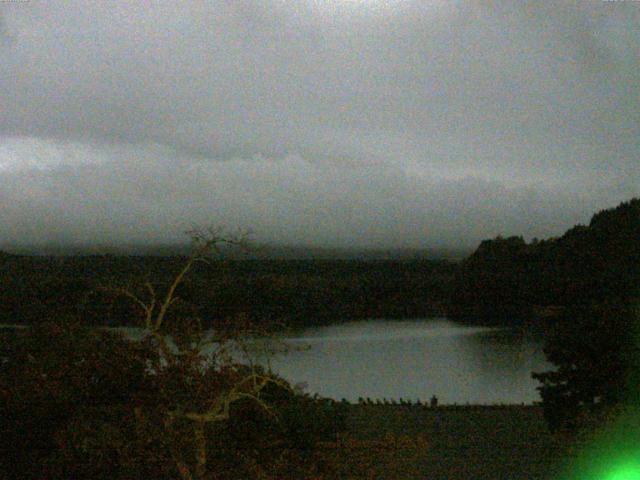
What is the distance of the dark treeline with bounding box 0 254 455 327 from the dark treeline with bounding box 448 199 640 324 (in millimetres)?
3537

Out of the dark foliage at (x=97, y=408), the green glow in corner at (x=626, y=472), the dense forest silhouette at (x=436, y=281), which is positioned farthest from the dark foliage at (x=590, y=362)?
the dense forest silhouette at (x=436, y=281)

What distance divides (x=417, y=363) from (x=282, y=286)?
9742 millimetres

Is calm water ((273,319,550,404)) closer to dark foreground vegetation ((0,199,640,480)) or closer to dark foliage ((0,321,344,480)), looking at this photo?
dark foreground vegetation ((0,199,640,480))

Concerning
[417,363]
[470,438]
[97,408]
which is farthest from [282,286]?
[97,408]

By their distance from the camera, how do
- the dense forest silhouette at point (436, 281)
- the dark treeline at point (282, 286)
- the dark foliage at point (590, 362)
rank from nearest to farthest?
the dark foliage at point (590, 362), the dark treeline at point (282, 286), the dense forest silhouette at point (436, 281)

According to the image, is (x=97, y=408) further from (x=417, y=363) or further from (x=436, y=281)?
(x=436, y=281)

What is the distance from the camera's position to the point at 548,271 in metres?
41.1

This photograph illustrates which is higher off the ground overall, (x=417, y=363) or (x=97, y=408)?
(x=97, y=408)

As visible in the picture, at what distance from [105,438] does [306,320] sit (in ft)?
117

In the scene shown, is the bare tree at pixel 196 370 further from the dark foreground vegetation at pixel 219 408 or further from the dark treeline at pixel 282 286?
the dark treeline at pixel 282 286

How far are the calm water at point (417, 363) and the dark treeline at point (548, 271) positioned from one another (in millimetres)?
2749

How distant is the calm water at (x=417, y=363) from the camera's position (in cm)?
2517

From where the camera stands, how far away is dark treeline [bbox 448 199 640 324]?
35562 mm

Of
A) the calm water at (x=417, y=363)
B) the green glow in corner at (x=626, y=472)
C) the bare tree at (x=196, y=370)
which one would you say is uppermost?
the bare tree at (x=196, y=370)
